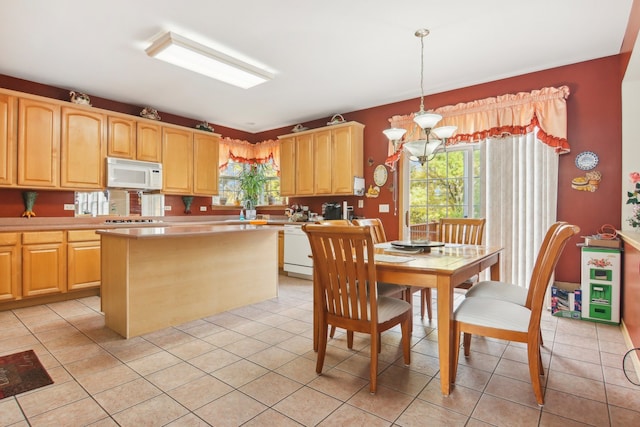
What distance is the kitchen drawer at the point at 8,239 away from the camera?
3.50m

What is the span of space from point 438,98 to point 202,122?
388cm

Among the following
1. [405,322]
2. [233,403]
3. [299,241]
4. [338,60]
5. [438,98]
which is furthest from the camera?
[299,241]

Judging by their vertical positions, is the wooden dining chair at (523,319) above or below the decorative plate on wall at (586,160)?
below

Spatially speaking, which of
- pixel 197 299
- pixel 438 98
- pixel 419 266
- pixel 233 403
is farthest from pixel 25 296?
pixel 438 98

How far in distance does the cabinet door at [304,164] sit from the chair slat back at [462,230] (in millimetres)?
2464

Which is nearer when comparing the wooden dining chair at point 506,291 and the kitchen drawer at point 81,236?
the wooden dining chair at point 506,291

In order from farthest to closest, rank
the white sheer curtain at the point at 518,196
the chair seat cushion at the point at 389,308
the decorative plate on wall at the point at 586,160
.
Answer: the white sheer curtain at the point at 518,196, the decorative plate on wall at the point at 586,160, the chair seat cushion at the point at 389,308

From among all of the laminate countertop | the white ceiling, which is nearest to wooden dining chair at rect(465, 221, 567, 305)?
the white ceiling

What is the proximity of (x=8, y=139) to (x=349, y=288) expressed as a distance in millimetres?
4200

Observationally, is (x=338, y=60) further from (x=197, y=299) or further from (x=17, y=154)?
(x=17, y=154)

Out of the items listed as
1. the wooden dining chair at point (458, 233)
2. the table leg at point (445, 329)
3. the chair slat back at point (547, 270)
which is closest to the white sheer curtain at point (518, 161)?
the wooden dining chair at point (458, 233)

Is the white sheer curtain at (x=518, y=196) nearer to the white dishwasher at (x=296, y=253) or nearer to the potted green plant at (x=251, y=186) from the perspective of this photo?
the white dishwasher at (x=296, y=253)

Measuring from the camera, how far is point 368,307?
2047 mm

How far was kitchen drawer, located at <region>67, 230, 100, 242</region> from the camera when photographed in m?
3.94
